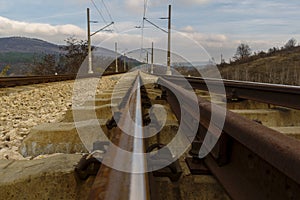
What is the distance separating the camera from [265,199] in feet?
3.58

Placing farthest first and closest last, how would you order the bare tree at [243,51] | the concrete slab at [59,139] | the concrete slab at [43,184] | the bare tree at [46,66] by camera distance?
the bare tree at [243,51]
the bare tree at [46,66]
the concrete slab at [59,139]
the concrete slab at [43,184]

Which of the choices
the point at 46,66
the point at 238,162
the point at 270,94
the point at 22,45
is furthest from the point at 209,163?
the point at 22,45

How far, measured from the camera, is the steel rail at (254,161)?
93 centimetres

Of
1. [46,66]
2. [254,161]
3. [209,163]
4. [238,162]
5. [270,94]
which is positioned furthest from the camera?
[46,66]

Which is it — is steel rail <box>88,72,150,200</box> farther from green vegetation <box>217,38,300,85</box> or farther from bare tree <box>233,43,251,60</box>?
bare tree <box>233,43,251,60</box>

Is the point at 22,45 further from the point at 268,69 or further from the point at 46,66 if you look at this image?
the point at 268,69

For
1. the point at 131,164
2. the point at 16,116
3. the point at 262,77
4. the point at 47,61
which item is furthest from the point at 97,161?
the point at 47,61

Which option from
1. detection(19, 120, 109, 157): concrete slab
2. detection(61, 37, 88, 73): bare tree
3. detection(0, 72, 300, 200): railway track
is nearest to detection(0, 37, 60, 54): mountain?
detection(61, 37, 88, 73): bare tree

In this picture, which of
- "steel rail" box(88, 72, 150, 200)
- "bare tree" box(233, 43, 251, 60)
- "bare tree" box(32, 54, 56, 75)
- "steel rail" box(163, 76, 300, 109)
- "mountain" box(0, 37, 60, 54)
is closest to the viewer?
"steel rail" box(88, 72, 150, 200)

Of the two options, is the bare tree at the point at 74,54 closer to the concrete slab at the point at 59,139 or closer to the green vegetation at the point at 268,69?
the green vegetation at the point at 268,69

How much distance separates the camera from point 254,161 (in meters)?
1.24

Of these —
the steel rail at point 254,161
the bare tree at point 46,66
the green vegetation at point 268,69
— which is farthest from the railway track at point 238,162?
the bare tree at point 46,66

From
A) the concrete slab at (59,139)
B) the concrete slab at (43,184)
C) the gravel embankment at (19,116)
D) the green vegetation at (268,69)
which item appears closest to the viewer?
the concrete slab at (43,184)

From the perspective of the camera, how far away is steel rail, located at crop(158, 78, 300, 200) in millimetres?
930
